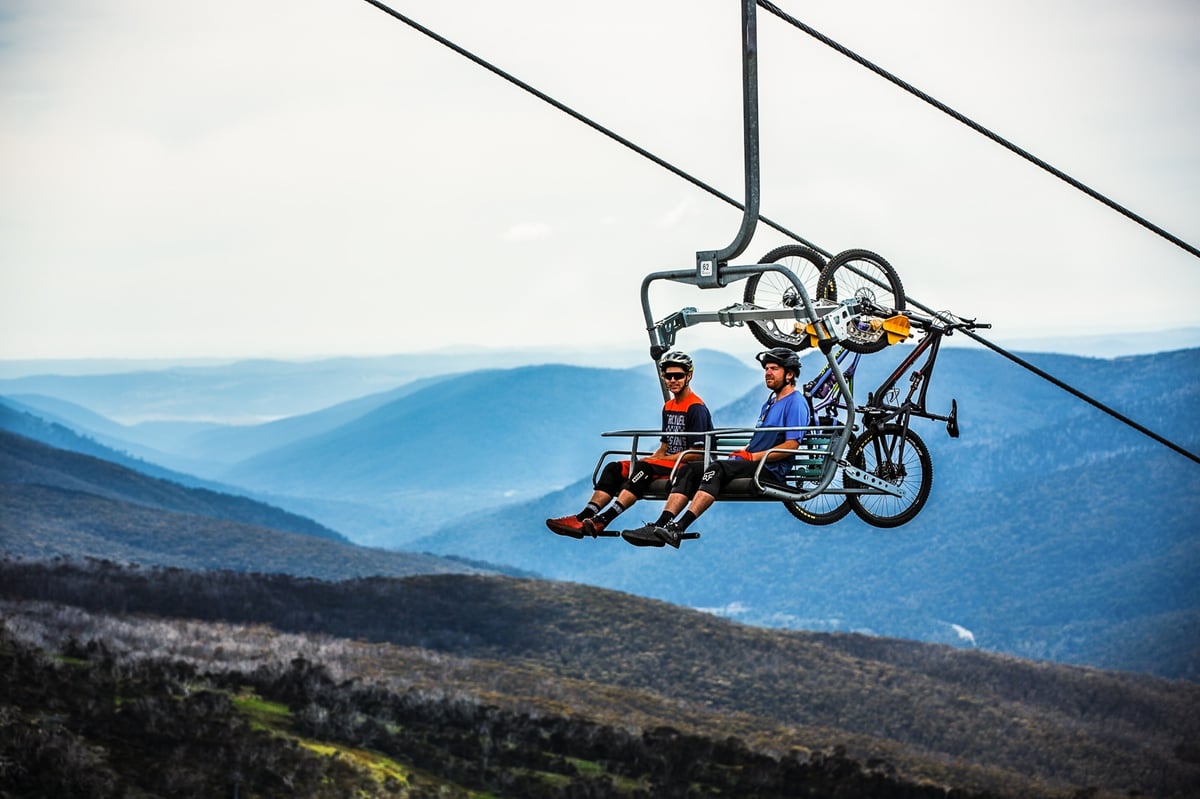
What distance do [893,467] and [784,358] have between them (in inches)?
78.8

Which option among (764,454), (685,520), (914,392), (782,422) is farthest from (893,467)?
(685,520)

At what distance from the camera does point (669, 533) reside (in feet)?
72.1

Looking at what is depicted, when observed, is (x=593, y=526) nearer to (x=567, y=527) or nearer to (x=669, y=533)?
(x=567, y=527)

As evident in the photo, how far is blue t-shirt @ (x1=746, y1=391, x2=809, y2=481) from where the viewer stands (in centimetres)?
2206

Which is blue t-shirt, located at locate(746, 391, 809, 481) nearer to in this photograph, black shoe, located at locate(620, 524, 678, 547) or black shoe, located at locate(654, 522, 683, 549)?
black shoe, located at locate(654, 522, 683, 549)

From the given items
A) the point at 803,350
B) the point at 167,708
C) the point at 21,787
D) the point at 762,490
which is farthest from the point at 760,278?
the point at 167,708

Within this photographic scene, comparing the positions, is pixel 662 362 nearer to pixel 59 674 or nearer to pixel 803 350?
pixel 803 350

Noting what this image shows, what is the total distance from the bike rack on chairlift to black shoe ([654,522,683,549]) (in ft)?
4.06

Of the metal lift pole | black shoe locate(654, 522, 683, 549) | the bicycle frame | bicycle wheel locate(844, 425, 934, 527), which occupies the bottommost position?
black shoe locate(654, 522, 683, 549)

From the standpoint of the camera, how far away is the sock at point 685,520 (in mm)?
22234

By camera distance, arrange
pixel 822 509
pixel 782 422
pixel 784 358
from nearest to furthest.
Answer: pixel 784 358 → pixel 782 422 → pixel 822 509

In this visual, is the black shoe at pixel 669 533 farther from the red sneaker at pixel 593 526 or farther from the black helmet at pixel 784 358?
the black helmet at pixel 784 358

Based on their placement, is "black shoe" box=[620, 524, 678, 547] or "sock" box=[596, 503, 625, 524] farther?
"sock" box=[596, 503, 625, 524]

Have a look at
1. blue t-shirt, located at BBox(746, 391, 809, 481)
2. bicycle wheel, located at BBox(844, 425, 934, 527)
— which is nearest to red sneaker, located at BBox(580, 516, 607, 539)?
blue t-shirt, located at BBox(746, 391, 809, 481)
